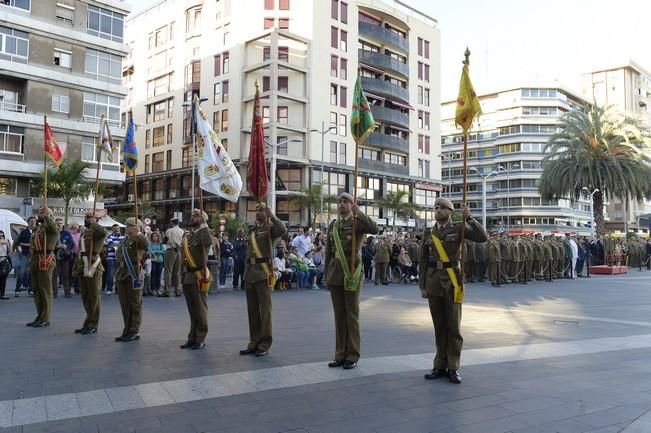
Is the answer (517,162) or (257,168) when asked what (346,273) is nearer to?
(257,168)

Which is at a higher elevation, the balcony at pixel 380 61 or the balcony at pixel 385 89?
the balcony at pixel 380 61

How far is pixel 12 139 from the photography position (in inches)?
1382

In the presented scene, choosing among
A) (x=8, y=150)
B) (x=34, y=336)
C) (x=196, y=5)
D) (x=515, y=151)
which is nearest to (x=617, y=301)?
(x=34, y=336)

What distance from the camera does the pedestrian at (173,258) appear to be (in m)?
16.3

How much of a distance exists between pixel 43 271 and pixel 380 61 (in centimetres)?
5137

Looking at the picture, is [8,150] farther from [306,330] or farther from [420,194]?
[420,194]

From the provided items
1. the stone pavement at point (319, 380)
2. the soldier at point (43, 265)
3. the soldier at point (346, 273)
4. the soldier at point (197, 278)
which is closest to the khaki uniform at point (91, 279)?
the stone pavement at point (319, 380)

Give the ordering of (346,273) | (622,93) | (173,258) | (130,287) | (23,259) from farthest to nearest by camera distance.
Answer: (622,93) → (173,258) → (23,259) → (130,287) → (346,273)

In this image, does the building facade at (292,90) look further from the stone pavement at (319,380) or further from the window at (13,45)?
the stone pavement at (319,380)

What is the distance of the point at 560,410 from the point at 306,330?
17.4 ft

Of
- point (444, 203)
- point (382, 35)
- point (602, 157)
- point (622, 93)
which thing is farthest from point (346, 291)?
point (622, 93)

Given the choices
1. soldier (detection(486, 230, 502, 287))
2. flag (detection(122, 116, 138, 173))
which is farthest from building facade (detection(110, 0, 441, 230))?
flag (detection(122, 116, 138, 173))

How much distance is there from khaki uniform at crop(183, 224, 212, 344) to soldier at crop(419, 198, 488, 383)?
3.29 m

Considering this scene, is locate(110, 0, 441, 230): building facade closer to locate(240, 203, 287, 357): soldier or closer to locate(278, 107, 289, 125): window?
locate(278, 107, 289, 125): window
